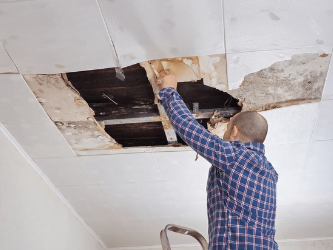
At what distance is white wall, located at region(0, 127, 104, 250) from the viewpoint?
2.21m

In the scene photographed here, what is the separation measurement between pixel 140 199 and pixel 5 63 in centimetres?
184

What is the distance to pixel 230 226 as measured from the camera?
140cm

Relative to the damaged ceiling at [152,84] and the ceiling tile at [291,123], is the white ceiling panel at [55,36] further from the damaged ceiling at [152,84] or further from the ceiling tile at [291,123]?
the ceiling tile at [291,123]

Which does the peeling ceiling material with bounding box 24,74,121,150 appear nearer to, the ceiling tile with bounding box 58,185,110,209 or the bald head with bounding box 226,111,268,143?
the ceiling tile with bounding box 58,185,110,209

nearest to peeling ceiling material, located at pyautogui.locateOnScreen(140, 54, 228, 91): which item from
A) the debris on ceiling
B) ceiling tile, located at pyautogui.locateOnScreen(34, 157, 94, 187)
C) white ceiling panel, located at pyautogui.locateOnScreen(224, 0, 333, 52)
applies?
the debris on ceiling

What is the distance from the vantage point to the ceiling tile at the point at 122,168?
2480mm

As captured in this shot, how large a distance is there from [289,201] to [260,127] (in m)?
1.77

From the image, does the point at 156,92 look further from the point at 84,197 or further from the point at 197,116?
the point at 84,197

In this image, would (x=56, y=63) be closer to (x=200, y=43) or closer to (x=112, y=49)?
(x=112, y=49)

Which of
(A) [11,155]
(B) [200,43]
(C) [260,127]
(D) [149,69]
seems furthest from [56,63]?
(C) [260,127]

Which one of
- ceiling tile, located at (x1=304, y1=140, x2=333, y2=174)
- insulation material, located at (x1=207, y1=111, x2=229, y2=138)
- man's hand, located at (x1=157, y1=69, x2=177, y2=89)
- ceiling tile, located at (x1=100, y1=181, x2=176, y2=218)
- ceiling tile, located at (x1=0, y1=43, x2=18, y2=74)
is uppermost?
ceiling tile, located at (x1=0, y1=43, x2=18, y2=74)

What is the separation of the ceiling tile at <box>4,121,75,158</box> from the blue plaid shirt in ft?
3.88

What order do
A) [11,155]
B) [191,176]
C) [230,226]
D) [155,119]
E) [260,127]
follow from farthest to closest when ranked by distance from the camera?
[191,176]
[11,155]
[155,119]
[260,127]
[230,226]

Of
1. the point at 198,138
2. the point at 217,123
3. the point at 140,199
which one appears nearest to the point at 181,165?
the point at 217,123
